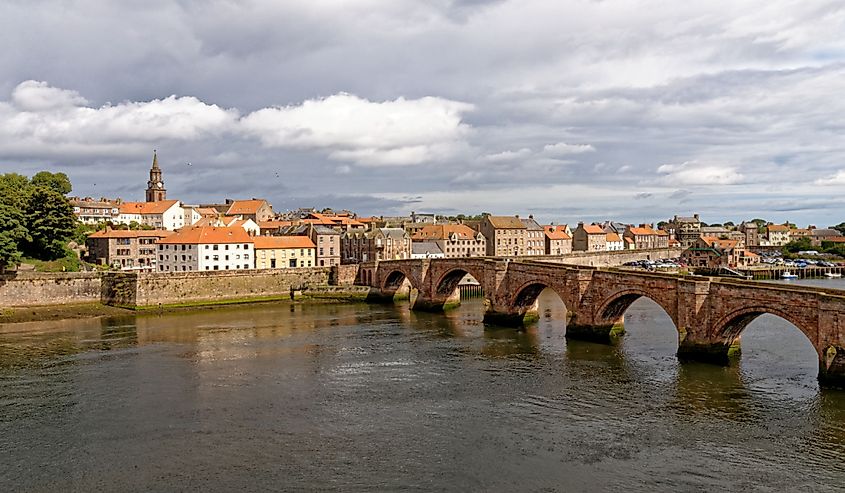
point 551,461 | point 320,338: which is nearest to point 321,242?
point 320,338

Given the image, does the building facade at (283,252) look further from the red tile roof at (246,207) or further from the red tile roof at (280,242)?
the red tile roof at (246,207)

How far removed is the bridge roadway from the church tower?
83349 mm

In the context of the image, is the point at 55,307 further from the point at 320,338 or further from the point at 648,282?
the point at 648,282

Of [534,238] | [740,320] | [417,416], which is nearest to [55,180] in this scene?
[534,238]

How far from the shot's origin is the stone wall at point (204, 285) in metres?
69.9

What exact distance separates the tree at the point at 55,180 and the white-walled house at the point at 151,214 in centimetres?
1444

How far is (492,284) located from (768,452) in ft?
115

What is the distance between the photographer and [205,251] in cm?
8288

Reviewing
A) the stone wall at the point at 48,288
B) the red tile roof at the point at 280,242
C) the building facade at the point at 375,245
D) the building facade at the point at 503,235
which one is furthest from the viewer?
the building facade at the point at 503,235

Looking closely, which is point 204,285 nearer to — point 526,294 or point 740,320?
point 526,294

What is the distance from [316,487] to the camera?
74.9 ft

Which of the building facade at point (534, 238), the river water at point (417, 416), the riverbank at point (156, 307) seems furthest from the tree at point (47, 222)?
the building facade at point (534, 238)

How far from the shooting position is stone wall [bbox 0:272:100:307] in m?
65.8

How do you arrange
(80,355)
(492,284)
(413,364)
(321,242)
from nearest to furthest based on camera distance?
(413,364), (80,355), (492,284), (321,242)
